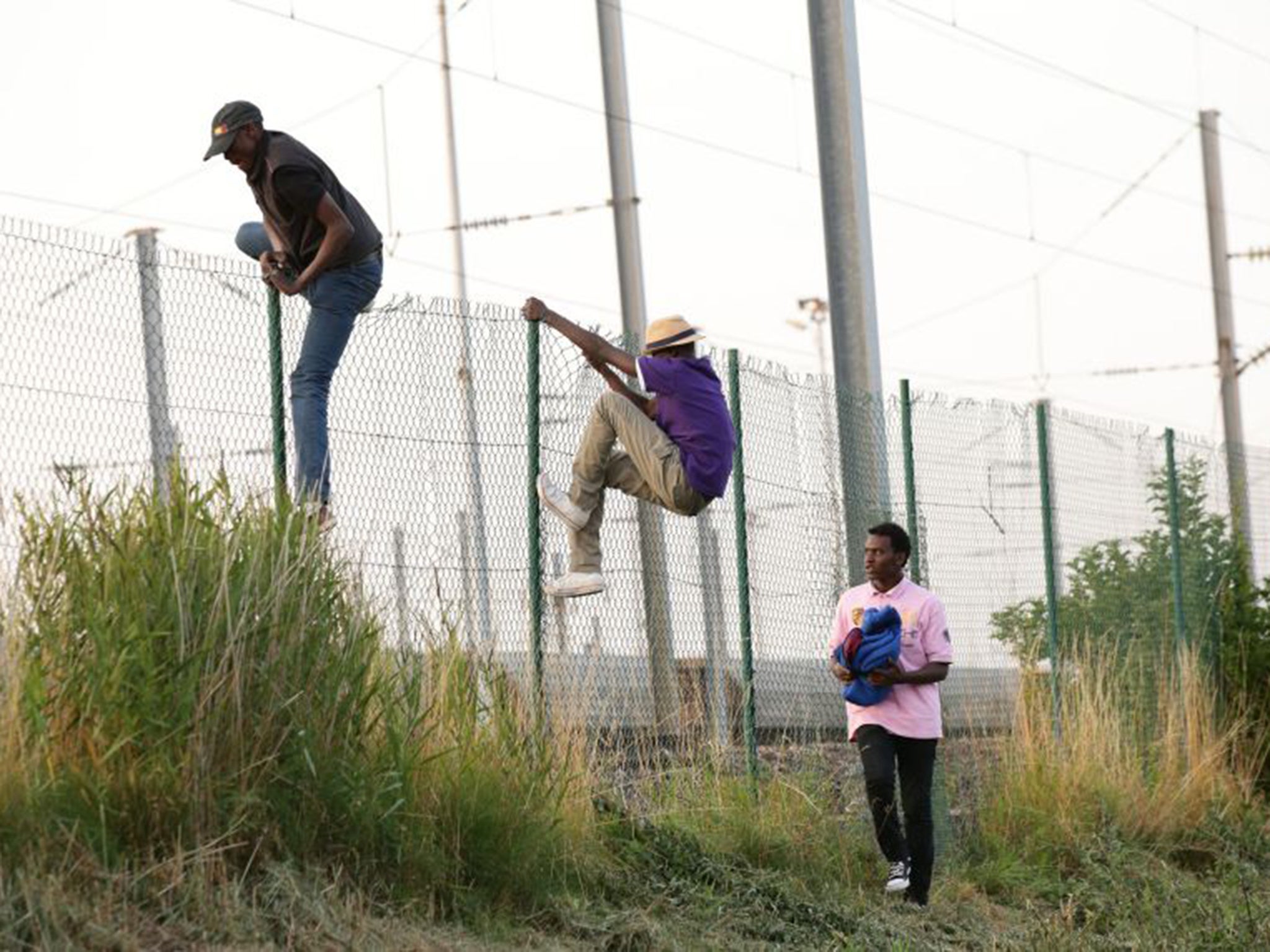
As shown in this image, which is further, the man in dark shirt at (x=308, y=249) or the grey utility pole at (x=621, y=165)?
the grey utility pole at (x=621, y=165)

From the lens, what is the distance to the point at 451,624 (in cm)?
852

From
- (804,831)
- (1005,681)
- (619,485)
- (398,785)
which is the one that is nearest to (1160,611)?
(1005,681)

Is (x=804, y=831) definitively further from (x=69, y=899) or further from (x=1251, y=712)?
(x=1251, y=712)

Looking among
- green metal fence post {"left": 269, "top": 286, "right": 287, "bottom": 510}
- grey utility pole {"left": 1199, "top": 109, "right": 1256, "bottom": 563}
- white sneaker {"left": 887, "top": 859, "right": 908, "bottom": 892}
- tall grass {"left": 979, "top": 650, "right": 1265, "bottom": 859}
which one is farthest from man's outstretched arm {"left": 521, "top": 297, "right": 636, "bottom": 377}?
grey utility pole {"left": 1199, "top": 109, "right": 1256, "bottom": 563}

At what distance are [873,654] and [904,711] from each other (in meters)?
0.32

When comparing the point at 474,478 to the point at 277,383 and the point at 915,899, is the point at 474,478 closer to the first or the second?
the point at 277,383

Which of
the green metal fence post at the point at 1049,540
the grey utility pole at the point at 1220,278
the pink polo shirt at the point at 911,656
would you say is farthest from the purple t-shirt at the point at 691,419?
the grey utility pole at the point at 1220,278

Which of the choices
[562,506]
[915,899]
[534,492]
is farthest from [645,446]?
[915,899]

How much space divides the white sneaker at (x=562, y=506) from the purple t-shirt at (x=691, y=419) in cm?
45

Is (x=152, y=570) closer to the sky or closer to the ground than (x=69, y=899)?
closer to the sky

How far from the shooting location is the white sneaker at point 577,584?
933cm

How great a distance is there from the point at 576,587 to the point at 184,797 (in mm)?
2728

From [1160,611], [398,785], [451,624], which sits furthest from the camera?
[1160,611]

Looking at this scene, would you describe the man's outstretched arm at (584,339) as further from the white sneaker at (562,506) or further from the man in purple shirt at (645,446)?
the white sneaker at (562,506)
